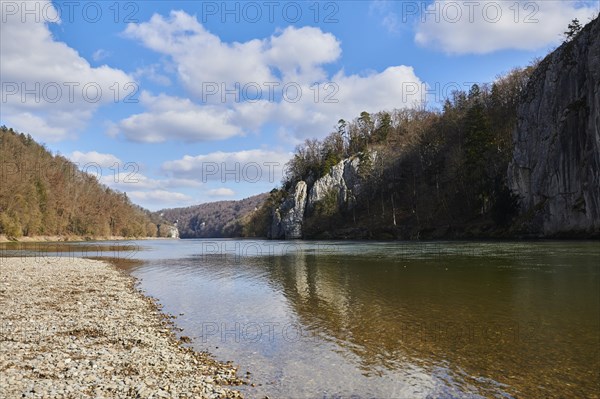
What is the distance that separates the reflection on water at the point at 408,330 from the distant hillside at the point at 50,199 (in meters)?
94.0

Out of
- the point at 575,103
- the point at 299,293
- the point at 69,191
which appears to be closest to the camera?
the point at 299,293

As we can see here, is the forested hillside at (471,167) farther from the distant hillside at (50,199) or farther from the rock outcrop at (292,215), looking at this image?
the distant hillside at (50,199)

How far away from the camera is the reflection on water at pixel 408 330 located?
32.4ft

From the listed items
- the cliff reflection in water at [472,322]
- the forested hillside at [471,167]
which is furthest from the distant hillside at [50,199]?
the cliff reflection in water at [472,322]

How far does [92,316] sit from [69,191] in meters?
148

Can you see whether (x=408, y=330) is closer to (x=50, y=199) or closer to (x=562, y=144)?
(x=562, y=144)

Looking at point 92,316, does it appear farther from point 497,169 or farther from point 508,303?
point 497,169

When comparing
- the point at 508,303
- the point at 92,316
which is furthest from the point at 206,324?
the point at 508,303

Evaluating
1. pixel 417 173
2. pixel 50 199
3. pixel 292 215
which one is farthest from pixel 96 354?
pixel 50 199

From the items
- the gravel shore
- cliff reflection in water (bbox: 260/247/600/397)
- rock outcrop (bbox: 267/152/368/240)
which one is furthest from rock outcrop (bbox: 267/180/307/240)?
the gravel shore

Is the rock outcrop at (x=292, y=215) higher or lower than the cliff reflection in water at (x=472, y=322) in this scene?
higher

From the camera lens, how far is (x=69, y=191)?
14488 cm

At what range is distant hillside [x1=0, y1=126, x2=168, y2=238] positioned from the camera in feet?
330

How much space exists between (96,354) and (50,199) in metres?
135
